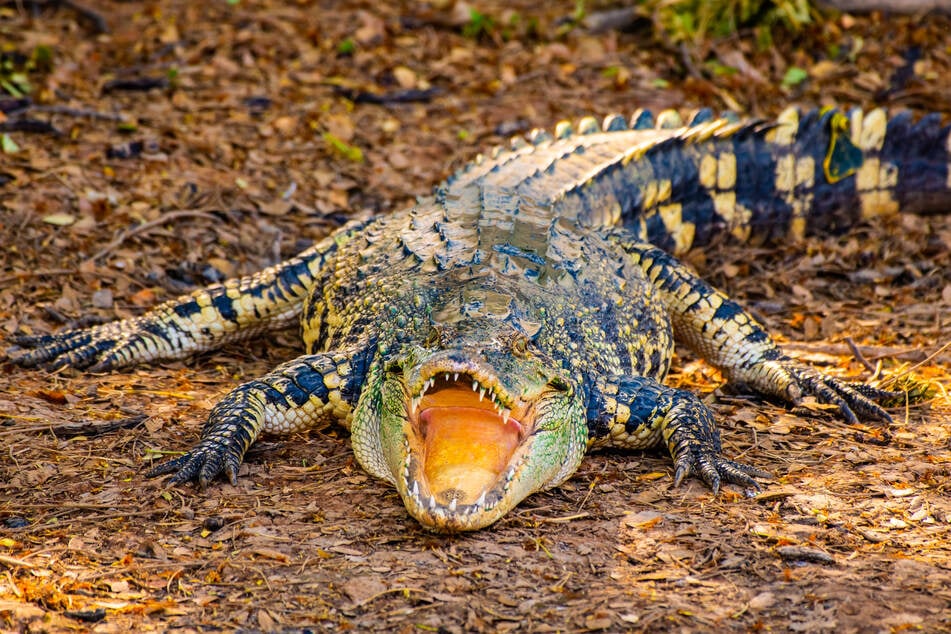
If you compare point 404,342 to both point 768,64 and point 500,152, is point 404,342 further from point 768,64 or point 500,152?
point 768,64

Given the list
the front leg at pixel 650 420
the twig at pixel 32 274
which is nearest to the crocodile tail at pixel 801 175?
the front leg at pixel 650 420

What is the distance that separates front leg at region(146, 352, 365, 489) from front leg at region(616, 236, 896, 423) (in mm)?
1736

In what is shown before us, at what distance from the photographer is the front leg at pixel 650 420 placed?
400 cm

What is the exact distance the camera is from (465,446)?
3537 mm

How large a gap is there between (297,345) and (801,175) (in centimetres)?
341

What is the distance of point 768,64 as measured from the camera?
8234 mm

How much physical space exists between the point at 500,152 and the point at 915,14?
4.43m

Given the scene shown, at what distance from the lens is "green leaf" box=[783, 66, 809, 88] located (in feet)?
26.6

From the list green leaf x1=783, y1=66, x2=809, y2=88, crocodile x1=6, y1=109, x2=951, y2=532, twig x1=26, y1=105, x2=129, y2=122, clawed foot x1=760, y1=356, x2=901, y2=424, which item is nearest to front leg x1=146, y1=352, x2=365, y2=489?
crocodile x1=6, y1=109, x2=951, y2=532

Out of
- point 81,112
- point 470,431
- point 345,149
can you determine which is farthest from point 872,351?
point 81,112

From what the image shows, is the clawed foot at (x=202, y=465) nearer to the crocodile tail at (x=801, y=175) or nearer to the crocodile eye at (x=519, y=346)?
the crocodile eye at (x=519, y=346)

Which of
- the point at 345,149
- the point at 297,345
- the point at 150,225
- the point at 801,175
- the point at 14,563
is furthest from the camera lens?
the point at 345,149

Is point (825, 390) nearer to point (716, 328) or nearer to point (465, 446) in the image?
point (716, 328)

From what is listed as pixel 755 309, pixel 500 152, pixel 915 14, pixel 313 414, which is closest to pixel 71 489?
pixel 313 414
